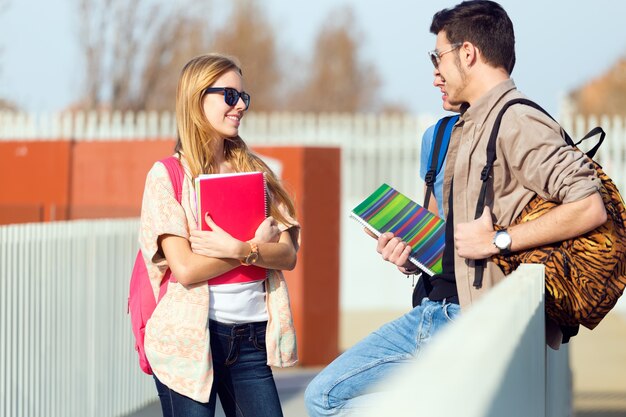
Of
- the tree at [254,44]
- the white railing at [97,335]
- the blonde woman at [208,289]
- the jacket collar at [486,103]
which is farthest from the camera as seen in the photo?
the tree at [254,44]

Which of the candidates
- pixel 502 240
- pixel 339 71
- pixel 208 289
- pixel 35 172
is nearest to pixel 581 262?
pixel 502 240

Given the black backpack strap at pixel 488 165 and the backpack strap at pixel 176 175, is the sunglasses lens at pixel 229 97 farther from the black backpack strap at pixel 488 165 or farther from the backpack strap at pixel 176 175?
the black backpack strap at pixel 488 165

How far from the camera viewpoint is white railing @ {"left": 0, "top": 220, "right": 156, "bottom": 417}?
640cm

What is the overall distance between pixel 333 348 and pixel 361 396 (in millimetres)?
7394

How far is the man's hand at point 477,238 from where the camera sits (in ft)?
12.9

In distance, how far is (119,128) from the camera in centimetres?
1667

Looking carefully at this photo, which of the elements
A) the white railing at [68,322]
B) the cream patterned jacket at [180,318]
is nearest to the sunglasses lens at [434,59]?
the cream patterned jacket at [180,318]

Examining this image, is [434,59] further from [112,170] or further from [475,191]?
[112,170]

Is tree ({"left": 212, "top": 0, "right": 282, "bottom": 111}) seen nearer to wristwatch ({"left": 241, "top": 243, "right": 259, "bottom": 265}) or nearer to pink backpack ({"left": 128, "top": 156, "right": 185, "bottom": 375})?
pink backpack ({"left": 128, "top": 156, "right": 185, "bottom": 375})

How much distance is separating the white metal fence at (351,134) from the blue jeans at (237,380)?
12508 millimetres

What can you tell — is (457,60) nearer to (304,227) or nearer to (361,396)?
(361,396)

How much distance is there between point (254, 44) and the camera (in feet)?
146

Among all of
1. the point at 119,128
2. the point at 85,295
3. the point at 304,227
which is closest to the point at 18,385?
the point at 85,295

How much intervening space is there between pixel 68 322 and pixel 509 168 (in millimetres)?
3858
